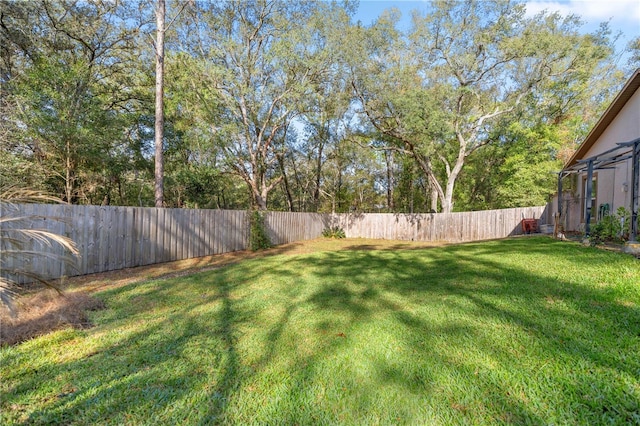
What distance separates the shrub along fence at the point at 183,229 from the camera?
5.41 meters

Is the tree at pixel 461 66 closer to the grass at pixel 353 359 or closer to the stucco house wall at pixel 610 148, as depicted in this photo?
the stucco house wall at pixel 610 148

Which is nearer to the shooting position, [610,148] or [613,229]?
[613,229]

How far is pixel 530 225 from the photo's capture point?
11297mm

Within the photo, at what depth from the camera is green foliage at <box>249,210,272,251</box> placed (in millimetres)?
10125

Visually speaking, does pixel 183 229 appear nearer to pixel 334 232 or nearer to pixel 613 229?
pixel 334 232

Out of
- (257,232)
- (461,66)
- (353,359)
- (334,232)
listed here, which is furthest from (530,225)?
(353,359)

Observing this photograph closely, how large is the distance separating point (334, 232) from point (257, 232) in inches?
237

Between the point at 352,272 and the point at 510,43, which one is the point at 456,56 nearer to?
the point at 510,43

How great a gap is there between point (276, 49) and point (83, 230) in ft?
32.2

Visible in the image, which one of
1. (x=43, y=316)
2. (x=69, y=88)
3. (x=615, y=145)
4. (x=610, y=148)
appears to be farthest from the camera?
(x=69, y=88)

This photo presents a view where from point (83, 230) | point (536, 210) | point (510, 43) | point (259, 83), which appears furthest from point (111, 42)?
point (536, 210)

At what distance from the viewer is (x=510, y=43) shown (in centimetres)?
1212

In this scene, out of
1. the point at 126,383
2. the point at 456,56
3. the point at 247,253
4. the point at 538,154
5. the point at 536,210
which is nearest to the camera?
the point at 126,383

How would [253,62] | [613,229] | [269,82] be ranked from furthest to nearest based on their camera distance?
[269,82]
[253,62]
[613,229]
